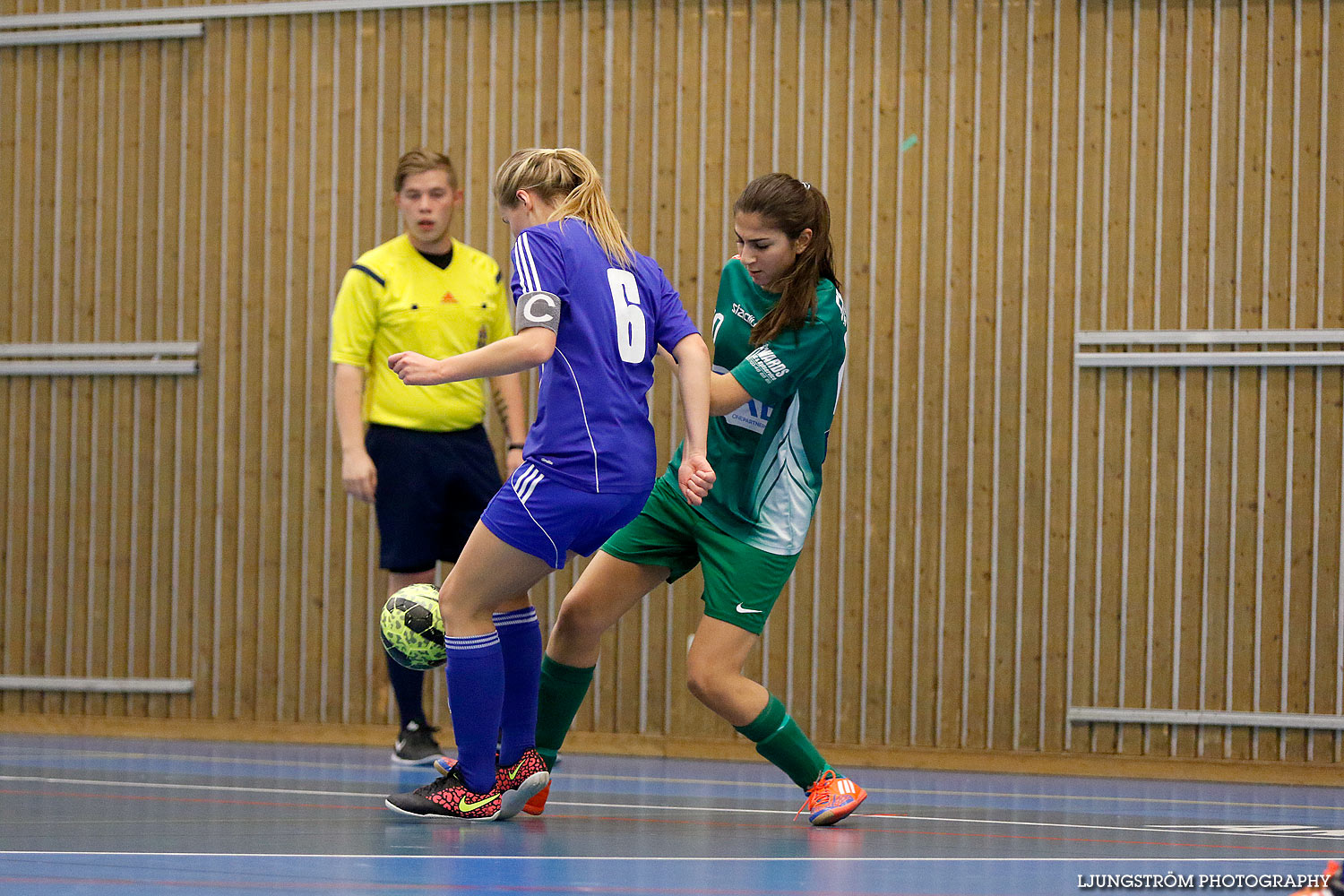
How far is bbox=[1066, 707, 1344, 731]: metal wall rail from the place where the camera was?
547 cm

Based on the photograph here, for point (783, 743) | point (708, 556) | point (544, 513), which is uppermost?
point (544, 513)

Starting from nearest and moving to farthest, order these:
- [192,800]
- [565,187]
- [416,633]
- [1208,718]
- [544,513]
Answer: [544,513], [565,187], [416,633], [192,800], [1208,718]

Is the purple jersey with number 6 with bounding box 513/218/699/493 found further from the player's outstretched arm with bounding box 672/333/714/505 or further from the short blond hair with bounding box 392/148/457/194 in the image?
the short blond hair with bounding box 392/148/457/194

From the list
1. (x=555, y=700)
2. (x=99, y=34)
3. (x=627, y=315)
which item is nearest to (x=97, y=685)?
(x=99, y=34)

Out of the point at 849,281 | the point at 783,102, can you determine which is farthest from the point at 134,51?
the point at 849,281

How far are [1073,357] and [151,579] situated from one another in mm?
3895

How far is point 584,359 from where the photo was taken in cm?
335

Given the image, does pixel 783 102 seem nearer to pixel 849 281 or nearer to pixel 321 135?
pixel 849 281

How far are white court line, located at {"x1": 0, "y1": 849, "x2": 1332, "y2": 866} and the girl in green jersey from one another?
1.74 feet

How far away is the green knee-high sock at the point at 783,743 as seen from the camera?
3674 mm

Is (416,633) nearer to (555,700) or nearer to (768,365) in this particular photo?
(555,700)

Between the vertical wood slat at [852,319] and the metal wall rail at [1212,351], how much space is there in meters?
0.07

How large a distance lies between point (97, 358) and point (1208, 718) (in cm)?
473

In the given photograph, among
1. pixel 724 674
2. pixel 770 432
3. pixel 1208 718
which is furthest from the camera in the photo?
pixel 1208 718
